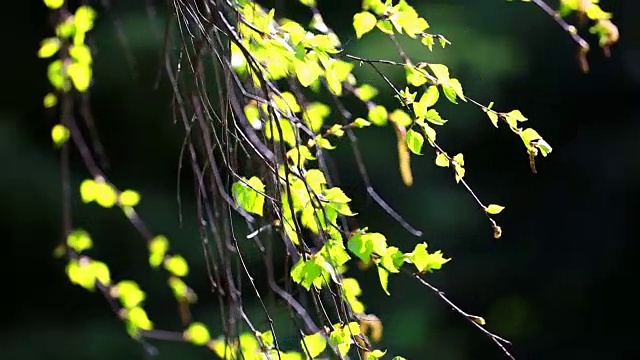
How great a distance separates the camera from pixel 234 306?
35.8 inches

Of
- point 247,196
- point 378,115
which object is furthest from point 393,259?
point 378,115

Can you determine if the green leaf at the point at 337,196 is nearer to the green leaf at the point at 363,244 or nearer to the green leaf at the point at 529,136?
the green leaf at the point at 363,244

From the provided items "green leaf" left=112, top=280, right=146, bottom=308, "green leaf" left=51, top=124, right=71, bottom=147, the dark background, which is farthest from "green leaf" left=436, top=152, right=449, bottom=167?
the dark background

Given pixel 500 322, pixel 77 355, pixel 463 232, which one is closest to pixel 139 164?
pixel 77 355

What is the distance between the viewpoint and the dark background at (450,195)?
8.29ft

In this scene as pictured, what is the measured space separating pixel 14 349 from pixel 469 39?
4.58 ft

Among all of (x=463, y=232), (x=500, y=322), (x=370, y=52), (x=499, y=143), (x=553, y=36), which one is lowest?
(x=500, y=322)

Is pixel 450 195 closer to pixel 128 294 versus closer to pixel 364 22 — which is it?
pixel 128 294

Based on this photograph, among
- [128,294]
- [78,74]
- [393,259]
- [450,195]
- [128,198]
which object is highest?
[78,74]

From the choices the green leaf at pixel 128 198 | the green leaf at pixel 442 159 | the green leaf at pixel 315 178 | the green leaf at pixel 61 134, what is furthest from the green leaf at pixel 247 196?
the green leaf at pixel 128 198

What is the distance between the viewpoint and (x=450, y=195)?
2.67 metres

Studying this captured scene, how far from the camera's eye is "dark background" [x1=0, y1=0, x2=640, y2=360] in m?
2.53

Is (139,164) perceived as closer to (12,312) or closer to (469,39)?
(12,312)

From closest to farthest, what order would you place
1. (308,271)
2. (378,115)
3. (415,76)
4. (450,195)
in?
(308,271) → (415,76) → (378,115) → (450,195)
